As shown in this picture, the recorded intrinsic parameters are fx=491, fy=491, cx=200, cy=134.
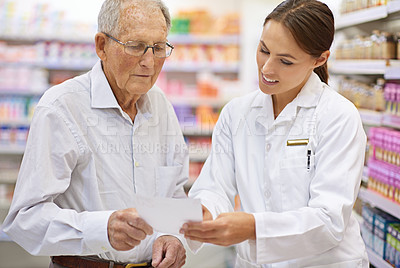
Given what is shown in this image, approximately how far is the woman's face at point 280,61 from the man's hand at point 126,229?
0.63 m

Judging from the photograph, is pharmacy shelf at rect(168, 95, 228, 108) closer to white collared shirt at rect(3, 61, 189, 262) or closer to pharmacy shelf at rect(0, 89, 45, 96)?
pharmacy shelf at rect(0, 89, 45, 96)

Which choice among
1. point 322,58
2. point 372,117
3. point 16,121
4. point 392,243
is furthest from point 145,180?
point 16,121

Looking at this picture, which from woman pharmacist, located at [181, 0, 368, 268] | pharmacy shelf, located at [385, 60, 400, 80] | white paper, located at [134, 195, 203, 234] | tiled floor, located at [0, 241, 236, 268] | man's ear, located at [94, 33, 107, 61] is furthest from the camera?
tiled floor, located at [0, 241, 236, 268]

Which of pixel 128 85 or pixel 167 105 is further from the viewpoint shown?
pixel 167 105

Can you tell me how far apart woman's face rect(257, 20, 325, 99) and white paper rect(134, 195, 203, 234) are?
55 centimetres

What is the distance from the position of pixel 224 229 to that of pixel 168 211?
182mm

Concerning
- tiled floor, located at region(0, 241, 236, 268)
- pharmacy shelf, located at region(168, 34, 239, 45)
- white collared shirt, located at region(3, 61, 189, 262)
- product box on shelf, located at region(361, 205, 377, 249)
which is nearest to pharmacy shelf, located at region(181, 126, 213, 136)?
pharmacy shelf, located at region(168, 34, 239, 45)

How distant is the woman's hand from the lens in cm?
150

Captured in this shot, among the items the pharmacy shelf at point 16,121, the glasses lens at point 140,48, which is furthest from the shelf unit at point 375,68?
the pharmacy shelf at point 16,121

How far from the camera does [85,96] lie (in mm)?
1926

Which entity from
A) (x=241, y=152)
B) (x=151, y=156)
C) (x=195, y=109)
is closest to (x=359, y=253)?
(x=241, y=152)

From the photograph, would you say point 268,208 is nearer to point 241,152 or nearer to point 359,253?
point 241,152

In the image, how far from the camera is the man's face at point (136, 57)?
5.96 ft

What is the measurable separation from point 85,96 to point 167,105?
1.42ft
